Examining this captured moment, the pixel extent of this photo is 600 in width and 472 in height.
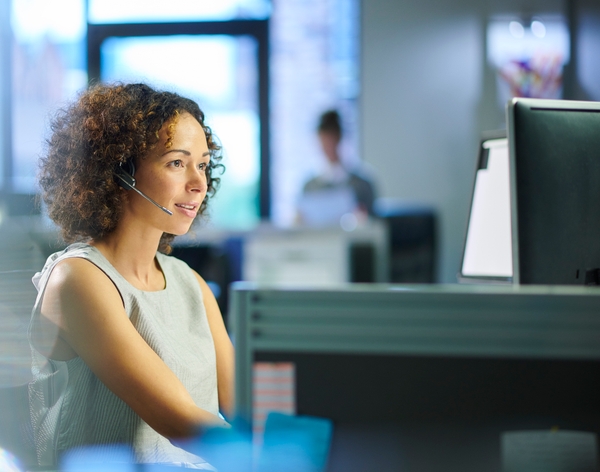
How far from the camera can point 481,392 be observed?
0.58 metres

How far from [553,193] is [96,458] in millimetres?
711

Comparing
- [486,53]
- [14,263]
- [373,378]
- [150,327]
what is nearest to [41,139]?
[14,263]

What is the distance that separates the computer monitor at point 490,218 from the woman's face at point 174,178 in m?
0.70

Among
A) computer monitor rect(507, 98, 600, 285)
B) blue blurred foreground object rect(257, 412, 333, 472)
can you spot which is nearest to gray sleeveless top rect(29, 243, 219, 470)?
blue blurred foreground object rect(257, 412, 333, 472)

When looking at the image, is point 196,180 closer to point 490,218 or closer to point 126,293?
point 126,293

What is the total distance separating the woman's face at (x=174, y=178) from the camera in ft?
3.23

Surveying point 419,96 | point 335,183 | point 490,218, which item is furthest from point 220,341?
point 419,96

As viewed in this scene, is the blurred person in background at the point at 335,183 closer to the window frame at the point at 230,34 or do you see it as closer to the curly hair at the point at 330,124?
the curly hair at the point at 330,124

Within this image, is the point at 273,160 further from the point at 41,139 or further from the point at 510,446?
the point at 510,446

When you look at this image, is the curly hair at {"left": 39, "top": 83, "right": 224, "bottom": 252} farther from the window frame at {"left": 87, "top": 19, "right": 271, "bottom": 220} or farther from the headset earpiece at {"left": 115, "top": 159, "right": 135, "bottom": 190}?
the window frame at {"left": 87, "top": 19, "right": 271, "bottom": 220}

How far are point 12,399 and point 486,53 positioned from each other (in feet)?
15.7

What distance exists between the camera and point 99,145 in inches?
38.9

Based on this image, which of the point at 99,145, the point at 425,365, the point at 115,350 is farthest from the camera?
the point at 99,145

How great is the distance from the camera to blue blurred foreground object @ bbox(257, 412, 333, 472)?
594mm
